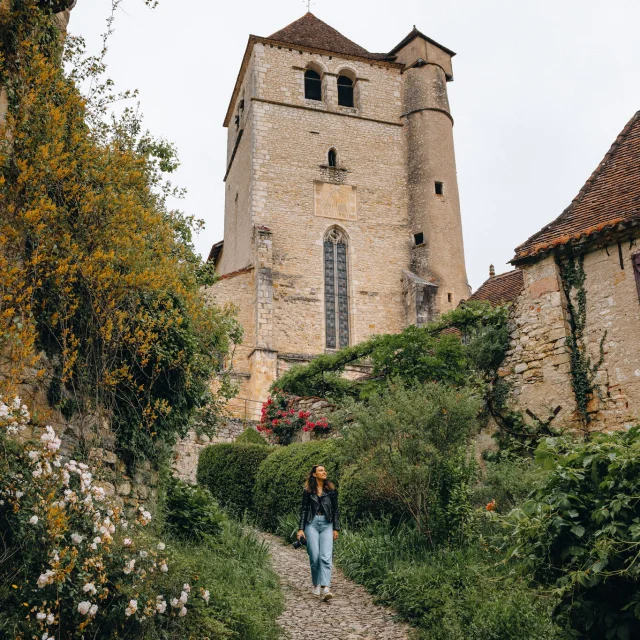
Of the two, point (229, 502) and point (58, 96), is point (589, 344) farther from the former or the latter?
point (58, 96)

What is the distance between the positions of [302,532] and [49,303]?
3.36 metres

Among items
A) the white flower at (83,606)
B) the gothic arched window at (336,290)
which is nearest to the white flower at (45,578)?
the white flower at (83,606)

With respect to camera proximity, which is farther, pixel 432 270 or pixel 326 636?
pixel 432 270

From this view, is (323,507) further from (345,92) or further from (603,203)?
(345,92)

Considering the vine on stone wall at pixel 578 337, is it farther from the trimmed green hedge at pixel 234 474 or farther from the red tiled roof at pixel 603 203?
the trimmed green hedge at pixel 234 474

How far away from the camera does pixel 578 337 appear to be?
10.1 meters

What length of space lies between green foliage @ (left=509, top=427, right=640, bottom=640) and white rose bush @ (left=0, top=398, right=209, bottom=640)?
7.90ft

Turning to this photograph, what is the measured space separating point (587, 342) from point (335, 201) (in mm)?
17237

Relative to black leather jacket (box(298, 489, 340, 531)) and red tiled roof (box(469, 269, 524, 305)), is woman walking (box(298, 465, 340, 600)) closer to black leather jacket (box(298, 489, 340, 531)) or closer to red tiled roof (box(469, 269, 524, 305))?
black leather jacket (box(298, 489, 340, 531))

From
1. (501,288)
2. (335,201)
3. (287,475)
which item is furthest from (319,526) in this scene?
(335,201)

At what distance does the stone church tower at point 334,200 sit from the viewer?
78.3 feet

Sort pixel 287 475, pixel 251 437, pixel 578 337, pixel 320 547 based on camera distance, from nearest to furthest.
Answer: pixel 320 547
pixel 578 337
pixel 287 475
pixel 251 437

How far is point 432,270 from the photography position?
2547 cm

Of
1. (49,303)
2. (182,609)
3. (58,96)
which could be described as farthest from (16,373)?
(58,96)
